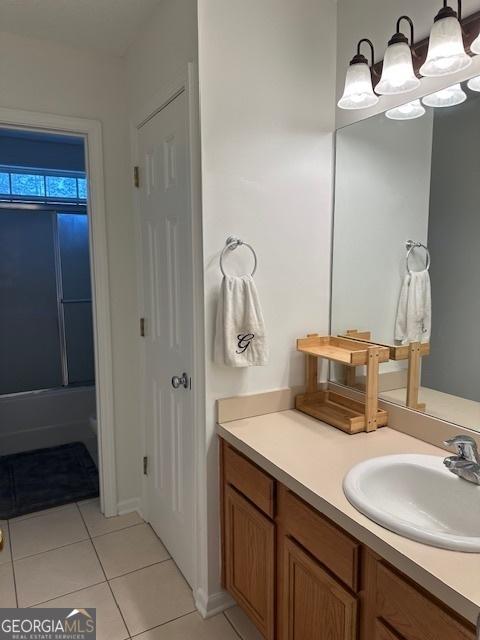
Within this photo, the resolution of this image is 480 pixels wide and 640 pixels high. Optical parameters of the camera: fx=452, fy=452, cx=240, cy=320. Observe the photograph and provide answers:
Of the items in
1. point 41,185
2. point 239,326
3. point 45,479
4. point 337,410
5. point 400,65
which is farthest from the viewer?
point 41,185

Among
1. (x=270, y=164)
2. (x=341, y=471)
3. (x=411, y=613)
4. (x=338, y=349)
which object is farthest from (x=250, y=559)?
(x=270, y=164)

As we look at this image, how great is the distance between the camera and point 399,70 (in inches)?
57.7

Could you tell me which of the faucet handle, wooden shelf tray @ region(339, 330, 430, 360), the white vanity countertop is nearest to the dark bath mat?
the white vanity countertop

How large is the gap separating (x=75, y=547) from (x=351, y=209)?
2.13 m

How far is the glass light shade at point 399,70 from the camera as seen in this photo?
1.46 meters

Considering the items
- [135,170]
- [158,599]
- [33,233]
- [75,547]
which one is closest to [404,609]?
[158,599]

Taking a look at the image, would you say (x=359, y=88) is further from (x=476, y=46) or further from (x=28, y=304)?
(x=28, y=304)

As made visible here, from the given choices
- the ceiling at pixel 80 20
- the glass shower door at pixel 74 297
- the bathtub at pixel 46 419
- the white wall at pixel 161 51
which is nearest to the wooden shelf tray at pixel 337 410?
the white wall at pixel 161 51

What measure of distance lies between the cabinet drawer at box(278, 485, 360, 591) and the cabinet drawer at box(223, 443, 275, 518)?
0.05m

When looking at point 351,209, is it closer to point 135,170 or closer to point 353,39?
point 353,39

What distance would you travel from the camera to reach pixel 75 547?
230 cm

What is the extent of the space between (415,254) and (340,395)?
0.68 m

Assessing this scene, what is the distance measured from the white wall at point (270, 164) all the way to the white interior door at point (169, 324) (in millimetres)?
140

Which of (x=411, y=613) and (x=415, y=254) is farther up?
(x=415, y=254)
